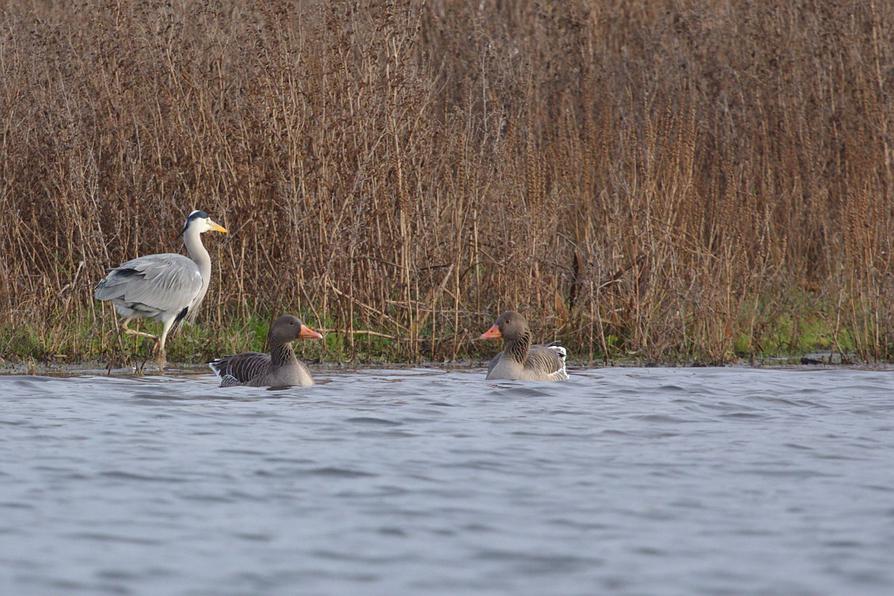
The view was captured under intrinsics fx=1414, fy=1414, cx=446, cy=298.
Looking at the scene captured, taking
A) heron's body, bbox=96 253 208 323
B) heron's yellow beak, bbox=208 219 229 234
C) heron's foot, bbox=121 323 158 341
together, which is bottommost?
heron's foot, bbox=121 323 158 341

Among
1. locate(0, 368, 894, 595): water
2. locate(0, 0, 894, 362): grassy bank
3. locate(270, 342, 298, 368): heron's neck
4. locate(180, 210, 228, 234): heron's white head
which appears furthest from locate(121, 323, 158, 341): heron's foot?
locate(270, 342, 298, 368): heron's neck

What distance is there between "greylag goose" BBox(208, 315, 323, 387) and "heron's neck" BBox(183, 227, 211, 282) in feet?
4.16

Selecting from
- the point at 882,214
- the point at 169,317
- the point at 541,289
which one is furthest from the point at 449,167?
the point at 882,214


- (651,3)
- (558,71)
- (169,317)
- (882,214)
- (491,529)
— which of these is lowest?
(491,529)

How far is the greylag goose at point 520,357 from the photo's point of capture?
922 centimetres

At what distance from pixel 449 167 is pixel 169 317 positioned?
2.38m

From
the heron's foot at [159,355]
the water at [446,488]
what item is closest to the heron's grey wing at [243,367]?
the water at [446,488]

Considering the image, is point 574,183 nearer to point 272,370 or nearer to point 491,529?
point 272,370

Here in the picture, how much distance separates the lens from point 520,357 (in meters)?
9.33

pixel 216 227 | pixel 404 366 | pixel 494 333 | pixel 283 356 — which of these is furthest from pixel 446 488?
pixel 216 227

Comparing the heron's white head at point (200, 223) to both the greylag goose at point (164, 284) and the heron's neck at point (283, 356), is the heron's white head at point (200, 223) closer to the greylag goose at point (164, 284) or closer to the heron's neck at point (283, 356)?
the greylag goose at point (164, 284)

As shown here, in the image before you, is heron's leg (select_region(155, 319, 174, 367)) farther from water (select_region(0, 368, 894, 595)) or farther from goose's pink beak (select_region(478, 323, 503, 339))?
goose's pink beak (select_region(478, 323, 503, 339))

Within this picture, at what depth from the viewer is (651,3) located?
14844 millimetres

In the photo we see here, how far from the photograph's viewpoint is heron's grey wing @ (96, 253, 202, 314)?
10016 mm
